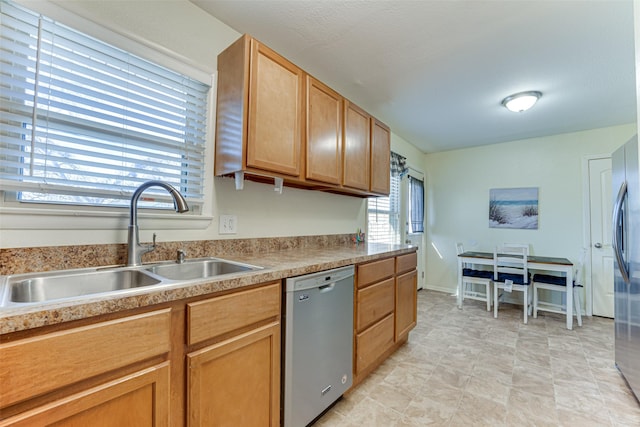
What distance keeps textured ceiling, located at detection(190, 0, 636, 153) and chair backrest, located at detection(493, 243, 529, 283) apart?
1.60 metres

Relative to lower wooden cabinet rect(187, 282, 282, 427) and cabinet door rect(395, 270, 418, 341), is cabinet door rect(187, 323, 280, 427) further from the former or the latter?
cabinet door rect(395, 270, 418, 341)

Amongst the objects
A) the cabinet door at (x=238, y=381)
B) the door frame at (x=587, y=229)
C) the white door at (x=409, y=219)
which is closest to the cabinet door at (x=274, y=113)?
the cabinet door at (x=238, y=381)

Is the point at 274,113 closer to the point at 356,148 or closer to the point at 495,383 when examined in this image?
the point at 356,148

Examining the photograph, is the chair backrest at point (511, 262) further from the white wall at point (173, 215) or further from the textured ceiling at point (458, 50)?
the white wall at point (173, 215)

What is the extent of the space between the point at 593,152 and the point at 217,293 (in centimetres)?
468

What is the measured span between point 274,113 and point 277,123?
0.20 feet

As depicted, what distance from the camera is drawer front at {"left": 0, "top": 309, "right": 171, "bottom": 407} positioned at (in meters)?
0.66

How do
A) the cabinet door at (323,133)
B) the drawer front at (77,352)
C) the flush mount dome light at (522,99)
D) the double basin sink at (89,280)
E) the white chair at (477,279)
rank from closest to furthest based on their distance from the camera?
the drawer front at (77,352), the double basin sink at (89,280), the cabinet door at (323,133), the flush mount dome light at (522,99), the white chair at (477,279)

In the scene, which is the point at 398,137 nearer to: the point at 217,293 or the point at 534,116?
the point at 534,116

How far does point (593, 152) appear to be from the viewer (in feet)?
11.5

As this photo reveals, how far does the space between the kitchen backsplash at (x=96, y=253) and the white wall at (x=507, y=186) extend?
3588mm

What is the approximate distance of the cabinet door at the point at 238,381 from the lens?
102cm

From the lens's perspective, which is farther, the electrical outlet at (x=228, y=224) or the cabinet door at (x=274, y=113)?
the electrical outlet at (x=228, y=224)

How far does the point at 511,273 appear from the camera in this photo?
3498 millimetres
